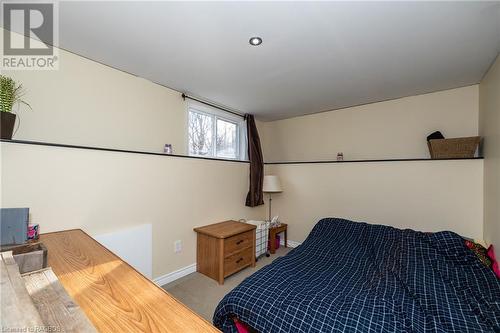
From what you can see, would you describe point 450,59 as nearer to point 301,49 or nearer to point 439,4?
point 439,4

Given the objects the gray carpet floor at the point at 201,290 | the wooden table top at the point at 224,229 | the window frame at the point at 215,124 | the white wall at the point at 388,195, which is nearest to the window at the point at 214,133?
the window frame at the point at 215,124

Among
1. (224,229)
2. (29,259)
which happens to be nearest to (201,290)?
(224,229)

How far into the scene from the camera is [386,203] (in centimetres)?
288

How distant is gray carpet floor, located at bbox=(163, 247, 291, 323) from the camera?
2061 millimetres

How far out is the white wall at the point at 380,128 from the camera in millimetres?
2633

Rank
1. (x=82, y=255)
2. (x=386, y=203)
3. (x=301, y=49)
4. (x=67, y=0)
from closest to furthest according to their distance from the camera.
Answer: (x=82, y=255)
(x=67, y=0)
(x=301, y=49)
(x=386, y=203)

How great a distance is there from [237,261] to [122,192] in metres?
1.56

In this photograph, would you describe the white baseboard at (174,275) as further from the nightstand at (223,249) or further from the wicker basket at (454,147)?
the wicker basket at (454,147)

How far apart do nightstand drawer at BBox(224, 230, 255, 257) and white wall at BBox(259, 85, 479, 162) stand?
5.72ft

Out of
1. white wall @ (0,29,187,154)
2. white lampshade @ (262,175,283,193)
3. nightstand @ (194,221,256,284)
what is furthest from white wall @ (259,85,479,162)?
white wall @ (0,29,187,154)

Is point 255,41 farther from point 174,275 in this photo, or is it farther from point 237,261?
point 174,275

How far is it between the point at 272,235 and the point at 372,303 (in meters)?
2.17

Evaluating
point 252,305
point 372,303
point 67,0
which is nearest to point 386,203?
point 372,303

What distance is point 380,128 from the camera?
10.3 feet
